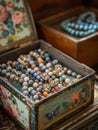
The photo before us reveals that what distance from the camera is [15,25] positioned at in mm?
1315

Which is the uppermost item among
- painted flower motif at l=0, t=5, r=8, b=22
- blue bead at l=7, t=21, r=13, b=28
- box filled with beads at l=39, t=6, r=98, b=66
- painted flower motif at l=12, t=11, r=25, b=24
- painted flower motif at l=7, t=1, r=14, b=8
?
painted flower motif at l=7, t=1, r=14, b=8

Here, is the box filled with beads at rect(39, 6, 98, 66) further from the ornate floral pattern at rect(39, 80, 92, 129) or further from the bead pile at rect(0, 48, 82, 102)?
the ornate floral pattern at rect(39, 80, 92, 129)

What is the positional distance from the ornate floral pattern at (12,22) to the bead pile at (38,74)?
8 centimetres

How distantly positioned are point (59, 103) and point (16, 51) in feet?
1.07

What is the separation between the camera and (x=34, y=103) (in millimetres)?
982

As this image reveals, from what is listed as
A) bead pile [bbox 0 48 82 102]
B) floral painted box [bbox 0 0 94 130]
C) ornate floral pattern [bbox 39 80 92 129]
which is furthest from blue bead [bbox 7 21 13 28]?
ornate floral pattern [bbox 39 80 92 129]

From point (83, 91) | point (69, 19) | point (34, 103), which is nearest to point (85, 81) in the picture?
point (83, 91)

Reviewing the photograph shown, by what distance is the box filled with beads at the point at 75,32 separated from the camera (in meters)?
1.32

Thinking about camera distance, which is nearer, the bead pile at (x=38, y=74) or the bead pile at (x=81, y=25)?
the bead pile at (x=38, y=74)

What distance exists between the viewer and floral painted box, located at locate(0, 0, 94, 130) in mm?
1036

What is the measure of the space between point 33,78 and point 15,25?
0.84 ft

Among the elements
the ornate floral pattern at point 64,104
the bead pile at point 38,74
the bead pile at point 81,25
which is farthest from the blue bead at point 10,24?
the ornate floral pattern at point 64,104

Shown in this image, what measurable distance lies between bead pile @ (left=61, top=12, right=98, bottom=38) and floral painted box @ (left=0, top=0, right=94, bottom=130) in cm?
16

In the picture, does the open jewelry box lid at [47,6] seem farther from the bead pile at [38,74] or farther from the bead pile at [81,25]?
the bead pile at [38,74]
